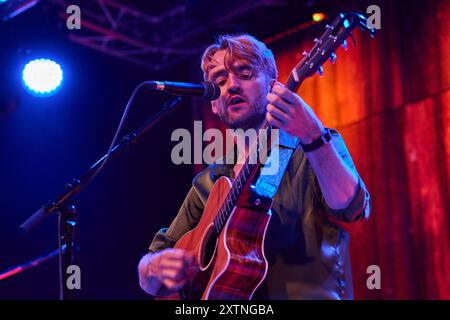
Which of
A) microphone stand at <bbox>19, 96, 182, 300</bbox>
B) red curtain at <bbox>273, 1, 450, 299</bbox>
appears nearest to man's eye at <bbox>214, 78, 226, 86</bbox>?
microphone stand at <bbox>19, 96, 182, 300</bbox>

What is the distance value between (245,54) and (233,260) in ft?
4.47

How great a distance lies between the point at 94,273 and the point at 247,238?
4.57 metres

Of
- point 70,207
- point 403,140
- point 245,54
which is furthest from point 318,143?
point 403,140

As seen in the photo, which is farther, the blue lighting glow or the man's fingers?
the blue lighting glow

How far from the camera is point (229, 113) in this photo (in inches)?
117

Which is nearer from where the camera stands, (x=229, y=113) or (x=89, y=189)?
(x=229, y=113)

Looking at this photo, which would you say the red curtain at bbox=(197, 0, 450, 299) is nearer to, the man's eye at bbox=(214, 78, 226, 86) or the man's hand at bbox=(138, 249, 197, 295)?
the man's eye at bbox=(214, 78, 226, 86)

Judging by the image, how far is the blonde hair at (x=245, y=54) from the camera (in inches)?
123

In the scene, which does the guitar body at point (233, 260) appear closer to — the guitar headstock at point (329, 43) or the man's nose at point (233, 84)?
the guitar headstock at point (329, 43)

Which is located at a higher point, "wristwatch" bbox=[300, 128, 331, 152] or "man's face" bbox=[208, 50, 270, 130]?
"man's face" bbox=[208, 50, 270, 130]

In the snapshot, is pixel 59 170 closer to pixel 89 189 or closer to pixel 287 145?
pixel 89 189

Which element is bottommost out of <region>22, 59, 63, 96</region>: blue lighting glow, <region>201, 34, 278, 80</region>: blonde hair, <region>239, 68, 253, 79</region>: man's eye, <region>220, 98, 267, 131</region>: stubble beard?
<region>220, 98, 267, 131</region>: stubble beard

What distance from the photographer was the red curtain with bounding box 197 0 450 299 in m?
5.12

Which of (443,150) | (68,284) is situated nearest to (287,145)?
(68,284)
